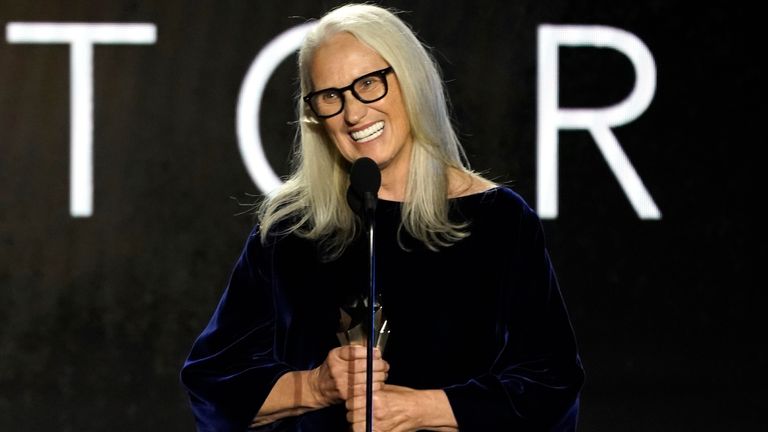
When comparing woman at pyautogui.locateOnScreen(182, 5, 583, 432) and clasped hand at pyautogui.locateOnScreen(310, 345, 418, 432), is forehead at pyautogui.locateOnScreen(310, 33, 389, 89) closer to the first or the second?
woman at pyautogui.locateOnScreen(182, 5, 583, 432)

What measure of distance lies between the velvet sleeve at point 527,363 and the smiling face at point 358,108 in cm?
25

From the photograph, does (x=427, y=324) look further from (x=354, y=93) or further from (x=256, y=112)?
(x=256, y=112)

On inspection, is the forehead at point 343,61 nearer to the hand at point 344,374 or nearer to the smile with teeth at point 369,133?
the smile with teeth at point 369,133

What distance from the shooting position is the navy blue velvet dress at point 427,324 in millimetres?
1754

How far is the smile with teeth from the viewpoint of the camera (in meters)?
1.78

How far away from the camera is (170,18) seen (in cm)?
356

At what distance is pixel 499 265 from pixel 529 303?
0.25 feet

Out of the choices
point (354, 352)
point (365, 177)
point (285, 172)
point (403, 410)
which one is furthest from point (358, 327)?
point (285, 172)

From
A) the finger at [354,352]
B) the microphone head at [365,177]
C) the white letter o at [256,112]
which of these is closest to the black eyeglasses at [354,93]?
the microphone head at [365,177]

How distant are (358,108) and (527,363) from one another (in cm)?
47

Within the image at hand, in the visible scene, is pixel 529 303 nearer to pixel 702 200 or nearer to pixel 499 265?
pixel 499 265

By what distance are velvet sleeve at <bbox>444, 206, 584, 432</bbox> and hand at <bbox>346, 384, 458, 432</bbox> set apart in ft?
0.07

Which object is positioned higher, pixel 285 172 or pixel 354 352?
pixel 285 172

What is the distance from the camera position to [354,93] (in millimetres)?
1757
